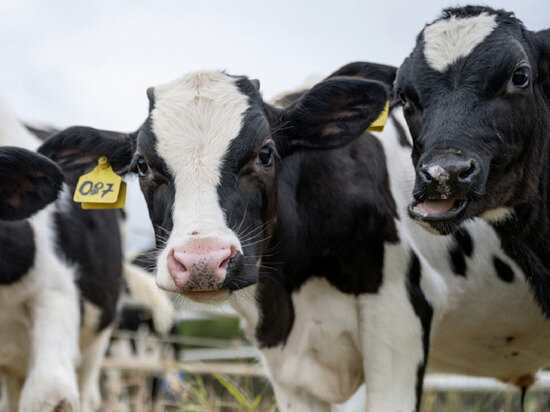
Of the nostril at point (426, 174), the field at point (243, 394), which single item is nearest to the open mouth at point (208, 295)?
the nostril at point (426, 174)

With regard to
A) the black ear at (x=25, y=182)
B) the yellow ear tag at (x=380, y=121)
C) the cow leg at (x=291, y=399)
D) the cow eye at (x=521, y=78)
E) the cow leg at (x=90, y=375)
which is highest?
the cow eye at (x=521, y=78)

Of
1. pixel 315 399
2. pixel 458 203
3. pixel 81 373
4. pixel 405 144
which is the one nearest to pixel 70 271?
pixel 81 373

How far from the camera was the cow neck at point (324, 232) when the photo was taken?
4.97 m

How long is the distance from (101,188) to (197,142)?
A: 0.97 metres

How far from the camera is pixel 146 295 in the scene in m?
9.94

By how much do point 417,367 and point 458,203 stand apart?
45.5 inches

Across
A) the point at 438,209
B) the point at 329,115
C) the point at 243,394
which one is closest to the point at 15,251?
the point at 243,394

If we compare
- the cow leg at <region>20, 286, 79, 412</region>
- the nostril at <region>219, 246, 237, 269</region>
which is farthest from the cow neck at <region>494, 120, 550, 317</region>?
the cow leg at <region>20, 286, 79, 412</region>

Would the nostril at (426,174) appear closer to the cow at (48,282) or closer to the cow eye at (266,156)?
the cow eye at (266,156)

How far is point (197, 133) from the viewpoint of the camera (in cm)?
448

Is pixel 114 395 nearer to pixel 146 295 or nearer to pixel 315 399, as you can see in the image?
pixel 146 295

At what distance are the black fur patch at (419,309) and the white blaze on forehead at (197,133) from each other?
1.35m

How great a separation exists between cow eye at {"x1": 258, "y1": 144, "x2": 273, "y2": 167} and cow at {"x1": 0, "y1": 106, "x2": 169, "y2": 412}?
1223mm

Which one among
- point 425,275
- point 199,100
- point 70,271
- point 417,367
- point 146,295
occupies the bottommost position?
point 146,295
